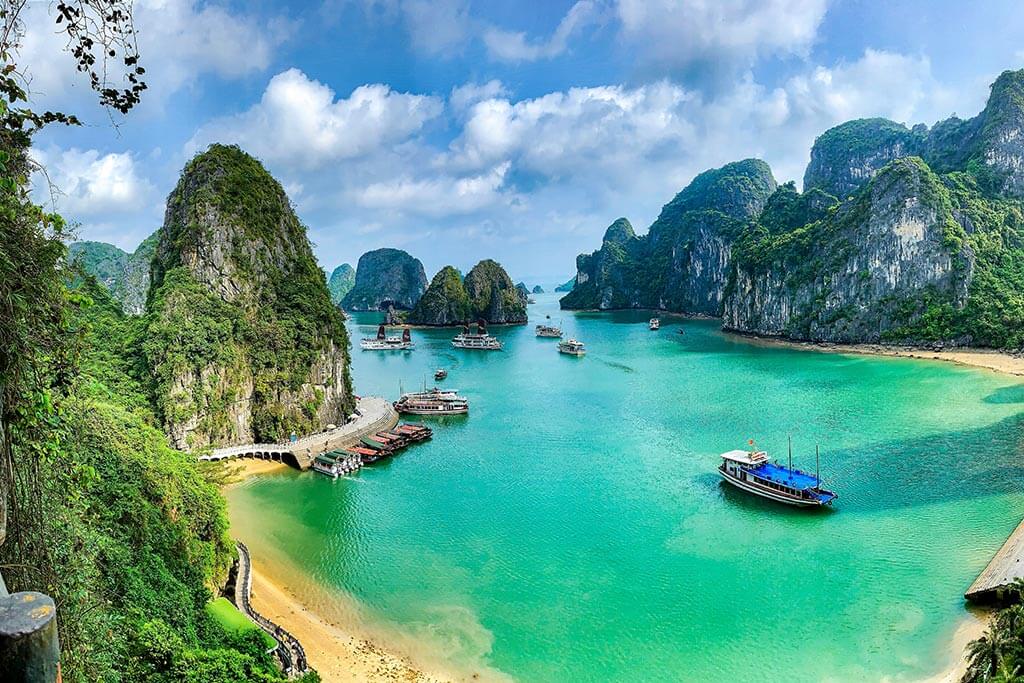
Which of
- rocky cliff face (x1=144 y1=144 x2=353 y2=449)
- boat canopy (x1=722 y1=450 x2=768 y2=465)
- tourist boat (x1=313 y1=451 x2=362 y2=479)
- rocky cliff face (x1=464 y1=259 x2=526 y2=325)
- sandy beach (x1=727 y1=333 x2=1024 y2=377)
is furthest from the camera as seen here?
rocky cliff face (x1=464 y1=259 x2=526 y2=325)

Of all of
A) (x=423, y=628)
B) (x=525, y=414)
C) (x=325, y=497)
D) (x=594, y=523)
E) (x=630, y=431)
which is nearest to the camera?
(x=423, y=628)

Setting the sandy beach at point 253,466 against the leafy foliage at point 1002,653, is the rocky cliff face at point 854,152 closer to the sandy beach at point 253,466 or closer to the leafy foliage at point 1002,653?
the sandy beach at point 253,466

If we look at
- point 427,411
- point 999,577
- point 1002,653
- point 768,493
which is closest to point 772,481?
point 768,493

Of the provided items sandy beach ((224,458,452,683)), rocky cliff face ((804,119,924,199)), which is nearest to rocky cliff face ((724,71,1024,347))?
Result: rocky cliff face ((804,119,924,199))

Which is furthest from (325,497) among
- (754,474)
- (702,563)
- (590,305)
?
(590,305)

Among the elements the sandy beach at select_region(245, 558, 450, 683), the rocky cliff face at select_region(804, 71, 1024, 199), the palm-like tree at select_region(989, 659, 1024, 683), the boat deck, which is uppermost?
the rocky cliff face at select_region(804, 71, 1024, 199)

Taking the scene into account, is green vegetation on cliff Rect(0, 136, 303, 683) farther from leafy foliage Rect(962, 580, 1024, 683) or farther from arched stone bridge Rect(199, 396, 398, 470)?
leafy foliage Rect(962, 580, 1024, 683)

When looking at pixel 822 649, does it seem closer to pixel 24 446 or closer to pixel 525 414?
pixel 24 446

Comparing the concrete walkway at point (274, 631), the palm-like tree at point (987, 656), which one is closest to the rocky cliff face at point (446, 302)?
the concrete walkway at point (274, 631)
